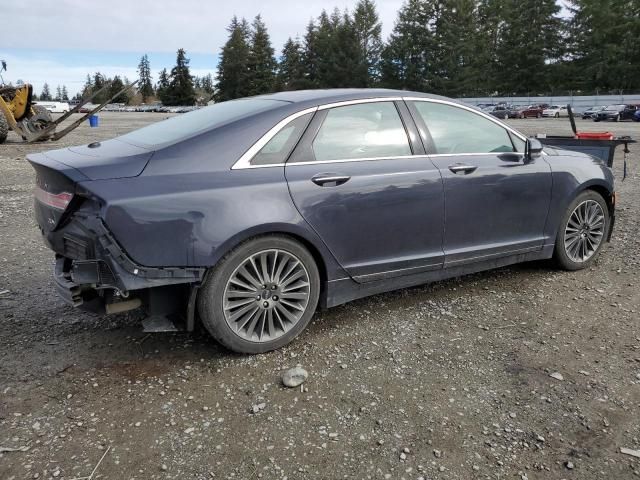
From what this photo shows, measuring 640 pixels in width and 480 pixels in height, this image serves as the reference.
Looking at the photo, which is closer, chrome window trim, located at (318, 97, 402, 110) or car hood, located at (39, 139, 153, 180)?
car hood, located at (39, 139, 153, 180)

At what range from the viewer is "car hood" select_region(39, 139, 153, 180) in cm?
292

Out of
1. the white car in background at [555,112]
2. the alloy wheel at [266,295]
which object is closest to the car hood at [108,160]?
the alloy wheel at [266,295]

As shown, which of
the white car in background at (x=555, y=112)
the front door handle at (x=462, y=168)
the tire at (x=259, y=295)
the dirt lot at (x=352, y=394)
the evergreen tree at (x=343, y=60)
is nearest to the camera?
the dirt lot at (x=352, y=394)

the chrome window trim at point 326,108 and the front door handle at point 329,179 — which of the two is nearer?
the chrome window trim at point 326,108

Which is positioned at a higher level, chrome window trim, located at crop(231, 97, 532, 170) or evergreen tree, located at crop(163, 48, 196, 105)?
evergreen tree, located at crop(163, 48, 196, 105)

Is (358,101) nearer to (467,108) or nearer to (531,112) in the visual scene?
(467,108)

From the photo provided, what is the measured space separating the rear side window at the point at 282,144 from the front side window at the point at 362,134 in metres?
0.13

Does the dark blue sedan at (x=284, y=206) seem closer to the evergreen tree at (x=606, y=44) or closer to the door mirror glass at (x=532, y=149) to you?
the door mirror glass at (x=532, y=149)

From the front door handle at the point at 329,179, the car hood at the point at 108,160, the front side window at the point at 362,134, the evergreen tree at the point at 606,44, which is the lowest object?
the front door handle at the point at 329,179

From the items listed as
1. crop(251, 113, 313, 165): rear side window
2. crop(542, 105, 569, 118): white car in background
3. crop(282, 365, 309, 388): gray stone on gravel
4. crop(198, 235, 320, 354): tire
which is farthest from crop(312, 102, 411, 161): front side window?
crop(542, 105, 569, 118): white car in background

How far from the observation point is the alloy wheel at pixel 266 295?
10.5ft

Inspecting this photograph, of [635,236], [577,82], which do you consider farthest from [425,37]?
[635,236]

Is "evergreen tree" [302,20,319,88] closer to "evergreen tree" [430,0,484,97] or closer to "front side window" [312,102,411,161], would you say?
"evergreen tree" [430,0,484,97]

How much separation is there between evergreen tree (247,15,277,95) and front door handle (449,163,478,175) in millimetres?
93674
